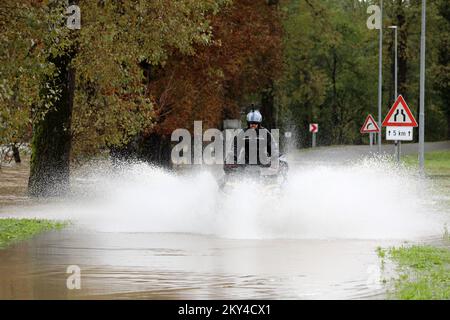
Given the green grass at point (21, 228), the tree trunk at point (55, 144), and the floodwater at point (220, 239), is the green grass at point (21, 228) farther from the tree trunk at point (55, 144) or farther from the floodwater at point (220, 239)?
the tree trunk at point (55, 144)

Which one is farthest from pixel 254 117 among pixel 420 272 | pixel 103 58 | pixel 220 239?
pixel 103 58

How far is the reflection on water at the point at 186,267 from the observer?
1309cm

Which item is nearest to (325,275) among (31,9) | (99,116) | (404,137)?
(31,9)

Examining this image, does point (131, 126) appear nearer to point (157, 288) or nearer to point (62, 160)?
point (62, 160)

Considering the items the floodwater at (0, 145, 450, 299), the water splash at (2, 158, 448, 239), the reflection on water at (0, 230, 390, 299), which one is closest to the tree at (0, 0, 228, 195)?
the floodwater at (0, 145, 450, 299)

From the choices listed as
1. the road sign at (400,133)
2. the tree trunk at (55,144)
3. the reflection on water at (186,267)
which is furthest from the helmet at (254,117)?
the road sign at (400,133)

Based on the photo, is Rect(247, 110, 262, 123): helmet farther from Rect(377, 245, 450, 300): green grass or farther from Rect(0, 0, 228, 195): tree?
Rect(0, 0, 228, 195): tree

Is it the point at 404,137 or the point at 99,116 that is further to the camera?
the point at 404,137

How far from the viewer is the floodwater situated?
1362 centimetres

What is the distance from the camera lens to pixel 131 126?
120 ft

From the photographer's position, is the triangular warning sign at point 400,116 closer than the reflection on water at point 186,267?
No

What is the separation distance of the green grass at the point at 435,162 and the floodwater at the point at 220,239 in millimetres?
21604

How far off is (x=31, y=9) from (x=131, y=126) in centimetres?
1436
